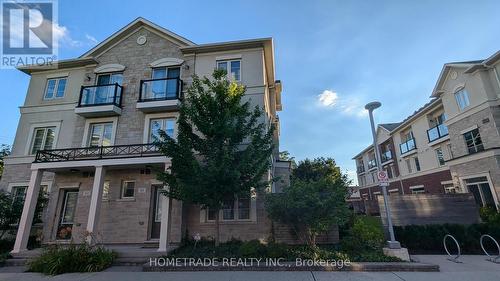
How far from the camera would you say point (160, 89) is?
12.5 m

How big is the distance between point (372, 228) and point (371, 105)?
4407mm

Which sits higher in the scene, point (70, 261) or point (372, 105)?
point (372, 105)

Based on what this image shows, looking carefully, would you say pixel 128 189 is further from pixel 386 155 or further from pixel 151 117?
pixel 386 155

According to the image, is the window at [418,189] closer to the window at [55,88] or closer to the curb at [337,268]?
the curb at [337,268]

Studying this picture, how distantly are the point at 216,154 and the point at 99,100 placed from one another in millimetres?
8292

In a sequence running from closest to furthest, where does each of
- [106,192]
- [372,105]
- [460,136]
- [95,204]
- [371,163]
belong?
[372,105], [95,204], [106,192], [460,136], [371,163]

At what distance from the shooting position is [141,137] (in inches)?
483

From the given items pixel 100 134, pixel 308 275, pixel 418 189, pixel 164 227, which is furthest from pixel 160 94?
pixel 418 189

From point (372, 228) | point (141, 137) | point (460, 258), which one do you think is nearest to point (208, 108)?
point (141, 137)

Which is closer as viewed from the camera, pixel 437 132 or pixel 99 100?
pixel 99 100

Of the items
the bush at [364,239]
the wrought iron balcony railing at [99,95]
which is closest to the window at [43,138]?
the wrought iron balcony railing at [99,95]

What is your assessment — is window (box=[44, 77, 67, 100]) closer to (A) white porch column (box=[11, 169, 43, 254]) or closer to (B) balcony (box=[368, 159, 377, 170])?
(A) white porch column (box=[11, 169, 43, 254])

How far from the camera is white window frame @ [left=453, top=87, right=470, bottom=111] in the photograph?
16328mm

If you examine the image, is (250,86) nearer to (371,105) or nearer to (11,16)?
(371,105)
